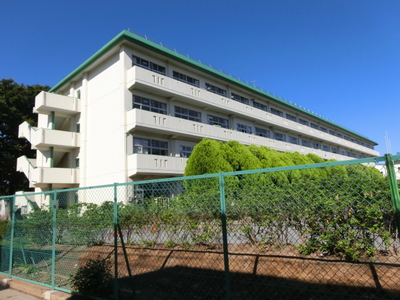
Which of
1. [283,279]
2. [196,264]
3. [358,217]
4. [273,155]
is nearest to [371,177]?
[358,217]

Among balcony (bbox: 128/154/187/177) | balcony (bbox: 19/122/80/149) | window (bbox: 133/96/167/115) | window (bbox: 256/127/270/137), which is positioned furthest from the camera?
window (bbox: 256/127/270/137)

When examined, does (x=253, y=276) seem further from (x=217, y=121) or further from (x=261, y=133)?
(x=261, y=133)

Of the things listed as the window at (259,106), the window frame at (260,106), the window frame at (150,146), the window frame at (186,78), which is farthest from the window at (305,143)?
the window frame at (150,146)

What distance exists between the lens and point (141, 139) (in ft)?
58.1

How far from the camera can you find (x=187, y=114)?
20938 millimetres

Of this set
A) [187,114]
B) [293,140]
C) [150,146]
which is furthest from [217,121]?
[293,140]

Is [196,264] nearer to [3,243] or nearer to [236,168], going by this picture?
[3,243]

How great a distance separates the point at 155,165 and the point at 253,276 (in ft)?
41.3

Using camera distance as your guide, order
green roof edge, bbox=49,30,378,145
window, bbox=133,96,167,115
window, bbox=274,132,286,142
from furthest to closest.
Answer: window, bbox=274,132,286,142 < window, bbox=133,96,167,115 < green roof edge, bbox=49,30,378,145

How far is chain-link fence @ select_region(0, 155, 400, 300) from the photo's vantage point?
12.9 feet

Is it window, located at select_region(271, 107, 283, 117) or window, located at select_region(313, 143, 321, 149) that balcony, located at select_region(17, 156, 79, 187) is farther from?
window, located at select_region(313, 143, 321, 149)

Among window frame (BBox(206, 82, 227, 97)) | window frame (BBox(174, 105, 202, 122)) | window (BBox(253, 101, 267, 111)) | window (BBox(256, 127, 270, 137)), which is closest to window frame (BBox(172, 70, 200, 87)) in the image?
window frame (BBox(206, 82, 227, 97))

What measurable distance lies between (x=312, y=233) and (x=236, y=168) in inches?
419

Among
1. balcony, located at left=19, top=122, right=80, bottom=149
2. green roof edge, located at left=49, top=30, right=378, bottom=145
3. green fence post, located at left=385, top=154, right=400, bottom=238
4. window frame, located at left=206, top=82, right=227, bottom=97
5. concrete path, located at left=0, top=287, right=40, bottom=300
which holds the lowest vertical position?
concrete path, located at left=0, top=287, right=40, bottom=300
